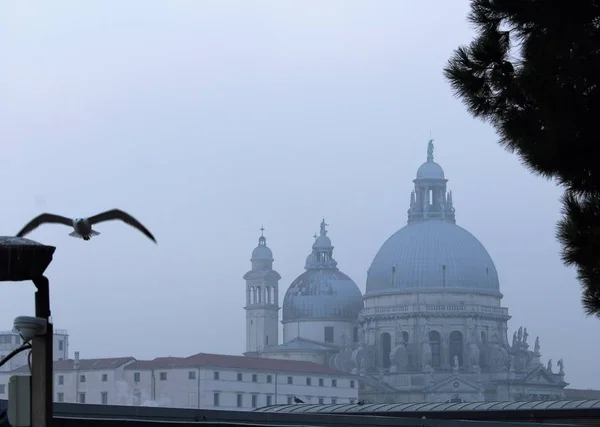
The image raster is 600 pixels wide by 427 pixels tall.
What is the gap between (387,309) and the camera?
149375 millimetres

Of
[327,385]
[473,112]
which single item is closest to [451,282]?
[327,385]

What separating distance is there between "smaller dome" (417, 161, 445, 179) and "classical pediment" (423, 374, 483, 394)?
2451cm

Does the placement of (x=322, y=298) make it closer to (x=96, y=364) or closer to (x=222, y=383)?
(x=222, y=383)

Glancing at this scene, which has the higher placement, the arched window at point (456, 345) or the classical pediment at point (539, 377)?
the arched window at point (456, 345)

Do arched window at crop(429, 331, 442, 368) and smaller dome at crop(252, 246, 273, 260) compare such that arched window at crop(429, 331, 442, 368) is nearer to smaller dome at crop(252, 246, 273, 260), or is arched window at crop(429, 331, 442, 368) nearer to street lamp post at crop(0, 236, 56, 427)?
smaller dome at crop(252, 246, 273, 260)

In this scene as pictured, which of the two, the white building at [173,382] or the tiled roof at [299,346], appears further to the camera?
the tiled roof at [299,346]

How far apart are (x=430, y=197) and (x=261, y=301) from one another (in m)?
18.9

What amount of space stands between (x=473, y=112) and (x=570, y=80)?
990 mm

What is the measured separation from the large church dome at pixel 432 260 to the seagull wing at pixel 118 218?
445 feet

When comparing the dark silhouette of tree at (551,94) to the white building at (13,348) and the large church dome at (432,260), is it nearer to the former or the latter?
the white building at (13,348)

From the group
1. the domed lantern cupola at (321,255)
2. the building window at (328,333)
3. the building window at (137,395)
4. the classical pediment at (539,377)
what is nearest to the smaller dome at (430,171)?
the domed lantern cupola at (321,255)

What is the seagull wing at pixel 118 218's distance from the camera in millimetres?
12828

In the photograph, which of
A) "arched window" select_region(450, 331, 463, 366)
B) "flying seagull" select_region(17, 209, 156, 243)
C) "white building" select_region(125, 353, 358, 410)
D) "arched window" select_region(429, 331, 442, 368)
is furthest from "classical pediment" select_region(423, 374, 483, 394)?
"flying seagull" select_region(17, 209, 156, 243)

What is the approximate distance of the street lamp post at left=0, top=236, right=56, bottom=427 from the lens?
10.2 meters
